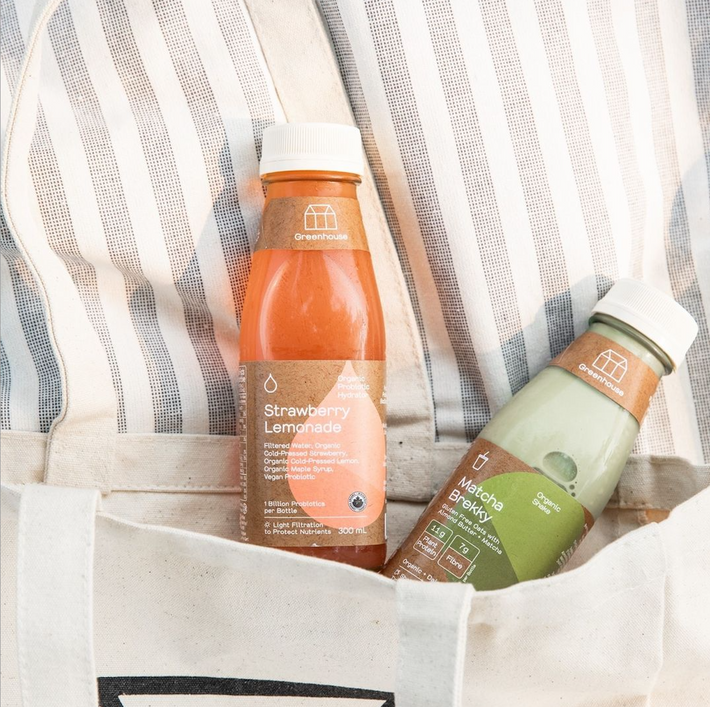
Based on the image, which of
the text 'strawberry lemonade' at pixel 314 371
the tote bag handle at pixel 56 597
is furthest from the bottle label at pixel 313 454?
the tote bag handle at pixel 56 597

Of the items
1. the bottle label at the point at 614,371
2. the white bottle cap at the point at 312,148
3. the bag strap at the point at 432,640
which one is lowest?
the bag strap at the point at 432,640

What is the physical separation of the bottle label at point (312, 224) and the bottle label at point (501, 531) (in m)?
0.18

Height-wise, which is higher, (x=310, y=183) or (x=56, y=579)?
(x=310, y=183)

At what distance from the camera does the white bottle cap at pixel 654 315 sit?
57cm

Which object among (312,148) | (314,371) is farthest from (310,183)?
(314,371)

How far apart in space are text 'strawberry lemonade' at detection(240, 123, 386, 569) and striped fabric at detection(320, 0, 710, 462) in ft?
0.27

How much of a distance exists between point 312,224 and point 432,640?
272 mm

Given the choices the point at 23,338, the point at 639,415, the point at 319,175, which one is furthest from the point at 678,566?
the point at 23,338

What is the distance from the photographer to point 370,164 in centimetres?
63

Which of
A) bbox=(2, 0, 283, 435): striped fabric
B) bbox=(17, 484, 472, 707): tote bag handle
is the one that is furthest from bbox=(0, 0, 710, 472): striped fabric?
bbox=(17, 484, 472, 707): tote bag handle

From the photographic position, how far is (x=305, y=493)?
1.78 ft

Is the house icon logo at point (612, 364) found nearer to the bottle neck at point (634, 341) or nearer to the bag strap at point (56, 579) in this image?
the bottle neck at point (634, 341)

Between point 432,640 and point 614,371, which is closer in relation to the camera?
point 432,640

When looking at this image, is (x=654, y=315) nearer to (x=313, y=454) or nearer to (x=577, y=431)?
(x=577, y=431)
